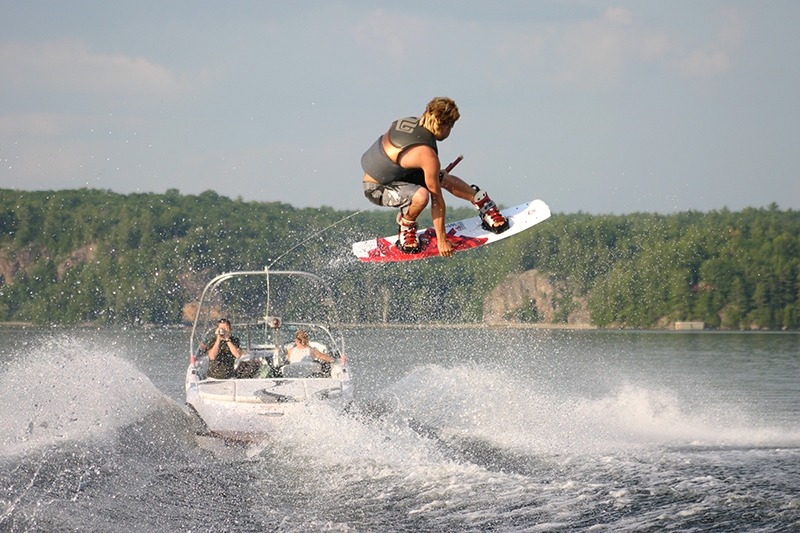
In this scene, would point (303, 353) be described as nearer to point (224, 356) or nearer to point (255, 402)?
point (224, 356)

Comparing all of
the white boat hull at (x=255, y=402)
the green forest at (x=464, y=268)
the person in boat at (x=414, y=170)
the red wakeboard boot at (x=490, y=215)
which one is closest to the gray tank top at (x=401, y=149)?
the person in boat at (x=414, y=170)

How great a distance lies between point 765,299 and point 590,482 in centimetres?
7732

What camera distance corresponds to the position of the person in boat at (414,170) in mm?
7695

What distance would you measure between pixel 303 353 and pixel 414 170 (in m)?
5.22

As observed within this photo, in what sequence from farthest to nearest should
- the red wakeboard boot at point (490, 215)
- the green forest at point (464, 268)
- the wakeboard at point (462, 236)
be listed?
the green forest at point (464, 268) → the wakeboard at point (462, 236) → the red wakeboard boot at point (490, 215)

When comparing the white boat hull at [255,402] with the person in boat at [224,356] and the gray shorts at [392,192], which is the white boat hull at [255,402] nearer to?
the person in boat at [224,356]

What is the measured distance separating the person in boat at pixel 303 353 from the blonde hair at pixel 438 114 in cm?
544

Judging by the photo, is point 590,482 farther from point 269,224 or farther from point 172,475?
point 269,224

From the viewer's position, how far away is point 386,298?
73.1 m

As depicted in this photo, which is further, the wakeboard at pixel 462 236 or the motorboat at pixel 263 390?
the motorboat at pixel 263 390

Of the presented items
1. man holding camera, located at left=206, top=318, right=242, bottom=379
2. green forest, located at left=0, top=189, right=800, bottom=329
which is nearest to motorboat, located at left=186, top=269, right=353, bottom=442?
man holding camera, located at left=206, top=318, right=242, bottom=379

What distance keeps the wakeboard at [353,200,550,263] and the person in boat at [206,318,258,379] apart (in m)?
2.89

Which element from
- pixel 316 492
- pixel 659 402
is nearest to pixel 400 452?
pixel 316 492

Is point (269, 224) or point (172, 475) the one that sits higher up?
point (269, 224)
